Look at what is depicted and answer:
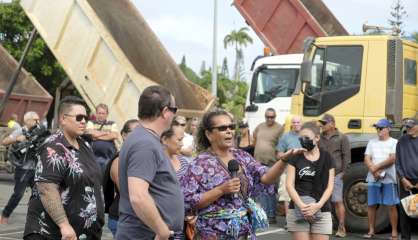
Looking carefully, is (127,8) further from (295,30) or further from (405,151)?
(405,151)

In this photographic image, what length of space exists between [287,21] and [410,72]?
4036 millimetres

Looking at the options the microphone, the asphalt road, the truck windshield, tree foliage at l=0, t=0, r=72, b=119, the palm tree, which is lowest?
the asphalt road

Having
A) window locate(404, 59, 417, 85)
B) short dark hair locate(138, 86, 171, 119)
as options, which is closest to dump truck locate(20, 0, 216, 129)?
window locate(404, 59, 417, 85)

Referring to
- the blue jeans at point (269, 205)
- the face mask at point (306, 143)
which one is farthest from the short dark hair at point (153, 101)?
the blue jeans at point (269, 205)

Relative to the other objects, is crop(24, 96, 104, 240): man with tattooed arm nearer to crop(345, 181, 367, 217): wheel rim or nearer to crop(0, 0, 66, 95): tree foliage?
crop(345, 181, 367, 217): wheel rim

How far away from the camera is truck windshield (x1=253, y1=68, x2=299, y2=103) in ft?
47.6

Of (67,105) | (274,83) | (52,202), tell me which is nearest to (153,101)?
(52,202)

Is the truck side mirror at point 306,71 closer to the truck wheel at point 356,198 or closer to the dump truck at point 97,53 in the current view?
the truck wheel at point 356,198

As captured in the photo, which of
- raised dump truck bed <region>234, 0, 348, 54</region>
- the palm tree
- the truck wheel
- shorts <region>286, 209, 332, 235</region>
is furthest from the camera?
the palm tree

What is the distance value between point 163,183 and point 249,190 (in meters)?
1.04

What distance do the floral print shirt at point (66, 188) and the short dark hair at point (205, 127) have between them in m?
0.77

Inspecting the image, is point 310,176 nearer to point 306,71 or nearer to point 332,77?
point 306,71

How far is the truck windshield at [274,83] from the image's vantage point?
571 inches

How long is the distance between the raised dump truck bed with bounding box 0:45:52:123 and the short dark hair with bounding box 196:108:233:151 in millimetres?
14644
